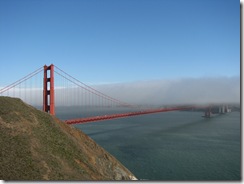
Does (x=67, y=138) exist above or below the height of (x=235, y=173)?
above

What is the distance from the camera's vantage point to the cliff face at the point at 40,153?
13.1 m

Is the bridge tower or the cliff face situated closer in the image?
the cliff face

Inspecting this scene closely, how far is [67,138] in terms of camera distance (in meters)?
19.1

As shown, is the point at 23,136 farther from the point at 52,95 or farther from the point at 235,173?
the point at 235,173

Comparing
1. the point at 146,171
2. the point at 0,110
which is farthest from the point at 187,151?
the point at 0,110

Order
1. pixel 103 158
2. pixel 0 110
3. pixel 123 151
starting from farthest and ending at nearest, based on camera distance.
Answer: pixel 123 151
pixel 103 158
pixel 0 110

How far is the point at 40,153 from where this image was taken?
14.7 metres

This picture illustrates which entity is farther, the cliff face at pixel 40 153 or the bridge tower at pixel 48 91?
the bridge tower at pixel 48 91

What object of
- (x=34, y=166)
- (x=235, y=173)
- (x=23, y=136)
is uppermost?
(x=23, y=136)

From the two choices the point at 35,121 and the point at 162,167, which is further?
the point at 162,167

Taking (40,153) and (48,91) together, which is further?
(48,91)

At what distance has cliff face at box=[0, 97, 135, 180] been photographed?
1310cm

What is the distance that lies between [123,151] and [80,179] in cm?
1966

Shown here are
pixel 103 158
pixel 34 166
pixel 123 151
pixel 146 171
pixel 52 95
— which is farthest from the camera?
pixel 123 151
